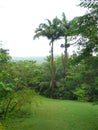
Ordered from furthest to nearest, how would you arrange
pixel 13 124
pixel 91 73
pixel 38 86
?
pixel 38 86 < pixel 91 73 < pixel 13 124

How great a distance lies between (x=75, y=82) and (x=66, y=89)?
80.8 inches

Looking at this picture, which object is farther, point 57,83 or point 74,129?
point 57,83

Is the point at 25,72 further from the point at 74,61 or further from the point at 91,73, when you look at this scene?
the point at 74,61

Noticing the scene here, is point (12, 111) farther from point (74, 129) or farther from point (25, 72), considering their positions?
point (25, 72)

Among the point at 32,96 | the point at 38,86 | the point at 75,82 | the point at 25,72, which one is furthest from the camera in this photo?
the point at 38,86

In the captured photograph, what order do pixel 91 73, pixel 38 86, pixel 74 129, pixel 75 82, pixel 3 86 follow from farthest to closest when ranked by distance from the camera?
pixel 38 86
pixel 75 82
pixel 91 73
pixel 74 129
pixel 3 86

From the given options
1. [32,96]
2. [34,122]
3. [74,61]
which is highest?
[74,61]

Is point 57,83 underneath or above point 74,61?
underneath

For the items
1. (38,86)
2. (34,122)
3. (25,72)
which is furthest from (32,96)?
(38,86)

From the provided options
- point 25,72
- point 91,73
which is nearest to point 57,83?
point 91,73

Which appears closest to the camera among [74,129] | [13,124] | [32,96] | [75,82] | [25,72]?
[74,129]

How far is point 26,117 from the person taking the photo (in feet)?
58.9

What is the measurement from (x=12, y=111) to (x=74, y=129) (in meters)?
5.15

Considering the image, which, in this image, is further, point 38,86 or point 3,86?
point 38,86
